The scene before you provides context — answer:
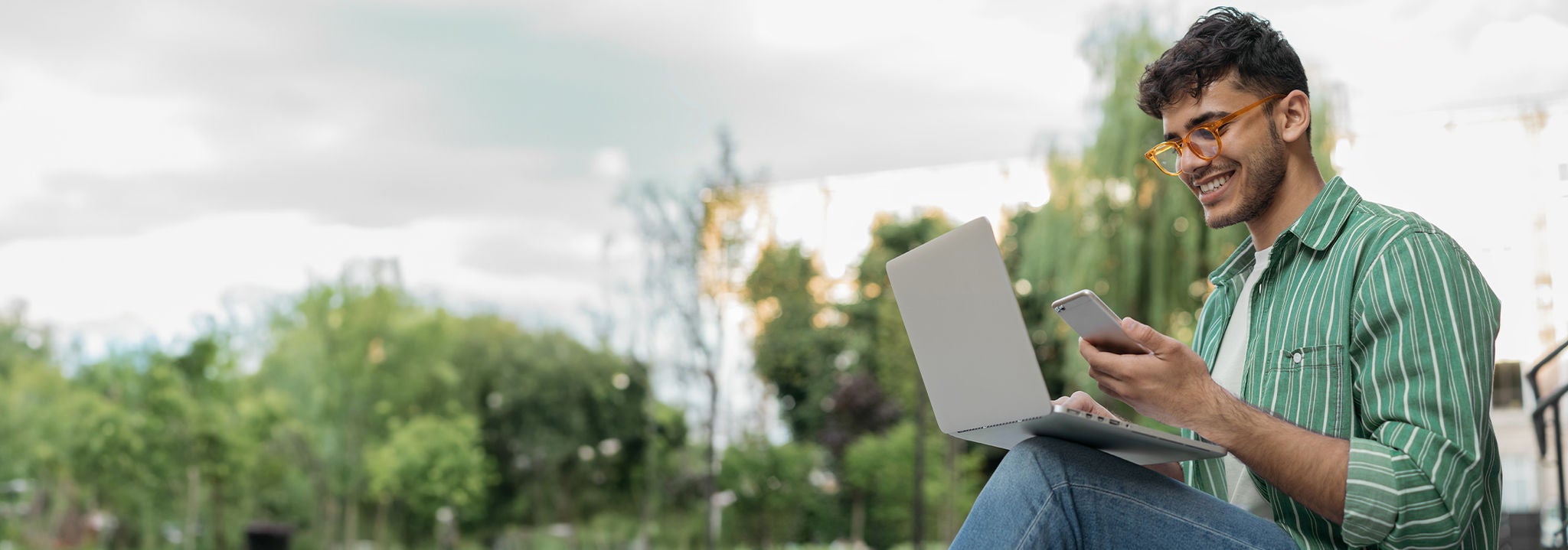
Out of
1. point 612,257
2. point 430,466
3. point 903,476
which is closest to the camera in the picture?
point 430,466

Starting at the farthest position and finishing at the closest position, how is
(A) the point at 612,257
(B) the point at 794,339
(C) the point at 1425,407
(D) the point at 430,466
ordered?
(B) the point at 794,339, (A) the point at 612,257, (D) the point at 430,466, (C) the point at 1425,407

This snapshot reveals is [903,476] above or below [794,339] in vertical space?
below

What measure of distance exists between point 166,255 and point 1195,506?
2122 cm

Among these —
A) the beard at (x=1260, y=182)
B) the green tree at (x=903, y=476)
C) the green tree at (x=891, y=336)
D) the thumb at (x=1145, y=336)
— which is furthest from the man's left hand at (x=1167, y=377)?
the green tree at (x=903, y=476)

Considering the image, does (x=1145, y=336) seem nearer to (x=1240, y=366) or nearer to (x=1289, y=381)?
(x=1289, y=381)

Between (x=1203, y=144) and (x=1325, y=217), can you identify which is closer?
(x=1325, y=217)

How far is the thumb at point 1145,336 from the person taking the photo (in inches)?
42.8

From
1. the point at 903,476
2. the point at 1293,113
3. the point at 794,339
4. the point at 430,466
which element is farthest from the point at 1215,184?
the point at 794,339

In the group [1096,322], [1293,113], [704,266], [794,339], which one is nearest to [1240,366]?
[1293,113]

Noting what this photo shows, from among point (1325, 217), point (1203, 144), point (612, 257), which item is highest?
point (612, 257)

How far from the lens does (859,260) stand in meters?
17.4

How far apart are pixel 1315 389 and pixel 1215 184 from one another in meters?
0.31

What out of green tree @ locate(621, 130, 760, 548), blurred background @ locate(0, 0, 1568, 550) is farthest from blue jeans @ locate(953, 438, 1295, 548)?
green tree @ locate(621, 130, 760, 548)

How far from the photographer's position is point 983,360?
3.77 ft
